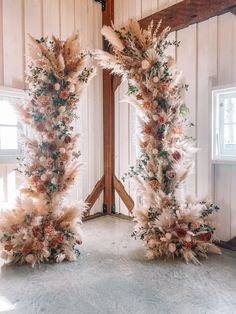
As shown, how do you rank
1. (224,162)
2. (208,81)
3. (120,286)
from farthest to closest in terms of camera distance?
(208,81)
(224,162)
(120,286)

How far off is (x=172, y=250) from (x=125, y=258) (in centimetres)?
48

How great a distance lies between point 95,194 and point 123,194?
0.46 metres

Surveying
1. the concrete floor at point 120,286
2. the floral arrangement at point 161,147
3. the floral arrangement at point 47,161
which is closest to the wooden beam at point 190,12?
the floral arrangement at point 161,147

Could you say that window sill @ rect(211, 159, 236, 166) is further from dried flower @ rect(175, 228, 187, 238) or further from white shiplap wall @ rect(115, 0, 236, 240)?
dried flower @ rect(175, 228, 187, 238)

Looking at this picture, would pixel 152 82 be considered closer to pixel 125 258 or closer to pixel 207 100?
pixel 207 100

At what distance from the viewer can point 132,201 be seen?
4.04m

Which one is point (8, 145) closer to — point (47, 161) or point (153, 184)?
point (47, 161)

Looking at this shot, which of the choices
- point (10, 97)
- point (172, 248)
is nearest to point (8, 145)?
point (10, 97)

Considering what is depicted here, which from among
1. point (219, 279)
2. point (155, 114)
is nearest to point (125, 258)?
point (219, 279)

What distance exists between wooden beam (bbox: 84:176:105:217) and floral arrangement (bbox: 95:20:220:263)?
1.55 metres

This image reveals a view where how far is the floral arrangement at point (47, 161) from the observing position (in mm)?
2523

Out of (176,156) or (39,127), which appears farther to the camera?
(176,156)

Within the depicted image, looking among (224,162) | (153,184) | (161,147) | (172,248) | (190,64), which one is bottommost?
(172,248)

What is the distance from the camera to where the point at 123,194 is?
4.14m
